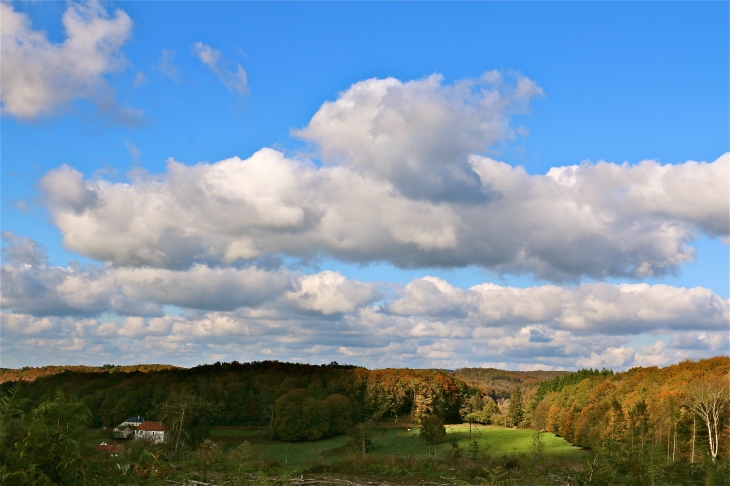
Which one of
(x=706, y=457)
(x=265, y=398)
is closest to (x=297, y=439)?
(x=265, y=398)

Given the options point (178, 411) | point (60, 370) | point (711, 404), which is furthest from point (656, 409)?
point (60, 370)

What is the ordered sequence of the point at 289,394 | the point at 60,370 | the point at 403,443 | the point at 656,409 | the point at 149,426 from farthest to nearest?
1. the point at 60,370
2. the point at 289,394
3. the point at 403,443
4. the point at 149,426
5. the point at 656,409

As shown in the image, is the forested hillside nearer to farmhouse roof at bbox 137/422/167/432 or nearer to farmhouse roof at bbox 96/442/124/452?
farmhouse roof at bbox 96/442/124/452

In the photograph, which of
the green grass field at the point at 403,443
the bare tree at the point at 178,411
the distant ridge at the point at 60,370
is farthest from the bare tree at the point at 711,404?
the distant ridge at the point at 60,370

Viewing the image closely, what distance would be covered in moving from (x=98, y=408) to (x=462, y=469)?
9443 centimetres

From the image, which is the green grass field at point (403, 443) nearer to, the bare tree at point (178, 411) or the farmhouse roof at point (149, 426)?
the farmhouse roof at point (149, 426)

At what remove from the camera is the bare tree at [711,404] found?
205 feet

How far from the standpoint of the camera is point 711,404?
6350cm

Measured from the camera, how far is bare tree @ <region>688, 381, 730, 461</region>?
62594 mm

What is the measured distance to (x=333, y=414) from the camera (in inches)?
4112

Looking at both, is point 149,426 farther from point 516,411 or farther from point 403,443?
point 516,411

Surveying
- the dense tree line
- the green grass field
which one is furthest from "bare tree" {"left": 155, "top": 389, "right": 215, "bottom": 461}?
the dense tree line

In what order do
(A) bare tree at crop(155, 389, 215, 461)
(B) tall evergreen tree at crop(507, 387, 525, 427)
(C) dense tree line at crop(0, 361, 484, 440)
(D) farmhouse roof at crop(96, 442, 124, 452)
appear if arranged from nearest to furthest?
(D) farmhouse roof at crop(96, 442, 124, 452), (A) bare tree at crop(155, 389, 215, 461), (C) dense tree line at crop(0, 361, 484, 440), (B) tall evergreen tree at crop(507, 387, 525, 427)

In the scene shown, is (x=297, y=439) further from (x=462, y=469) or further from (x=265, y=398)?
(x=462, y=469)
